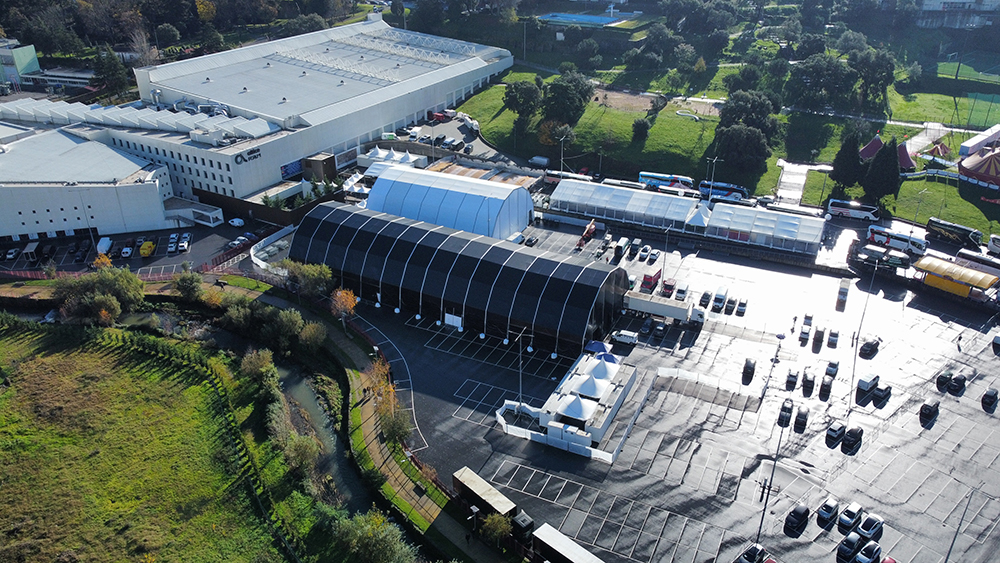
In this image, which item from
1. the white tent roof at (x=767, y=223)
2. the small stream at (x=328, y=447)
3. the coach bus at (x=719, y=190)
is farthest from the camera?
the coach bus at (x=719, y=190)

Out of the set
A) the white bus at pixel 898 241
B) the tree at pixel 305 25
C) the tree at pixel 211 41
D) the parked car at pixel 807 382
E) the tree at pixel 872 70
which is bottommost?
the parked car at pixel 807 382

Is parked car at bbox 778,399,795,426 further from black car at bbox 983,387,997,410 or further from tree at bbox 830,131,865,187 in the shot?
tree at bbox 830,131,865,187

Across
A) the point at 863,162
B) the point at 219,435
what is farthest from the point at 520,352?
the point at 863,162

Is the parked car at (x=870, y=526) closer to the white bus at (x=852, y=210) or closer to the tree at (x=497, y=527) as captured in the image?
the tree at (x=497, y=527)

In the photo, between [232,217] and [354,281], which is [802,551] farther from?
[232,217]

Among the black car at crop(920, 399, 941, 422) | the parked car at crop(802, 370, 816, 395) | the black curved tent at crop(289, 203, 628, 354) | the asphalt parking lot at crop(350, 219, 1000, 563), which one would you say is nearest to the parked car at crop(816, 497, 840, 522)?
the asphalt parking lot at crop(350, 219, 1000, 563)

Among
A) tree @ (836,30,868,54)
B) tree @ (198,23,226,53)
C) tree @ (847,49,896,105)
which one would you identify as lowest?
tree @ (847,49,896,105)

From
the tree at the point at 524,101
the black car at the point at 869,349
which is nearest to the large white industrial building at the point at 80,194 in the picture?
the tree at the point at 524,101
